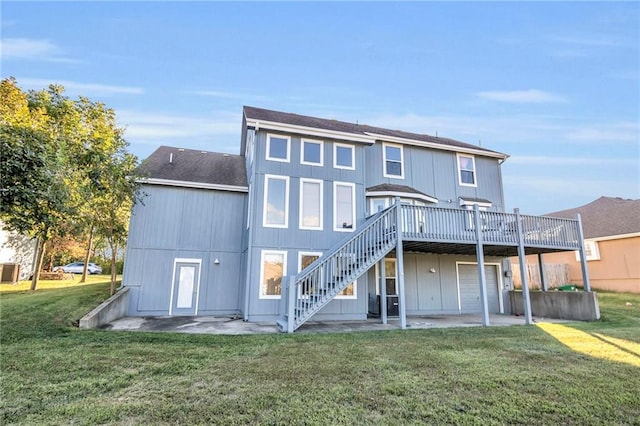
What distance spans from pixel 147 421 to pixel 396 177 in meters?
12.1

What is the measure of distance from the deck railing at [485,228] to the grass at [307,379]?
3.56m

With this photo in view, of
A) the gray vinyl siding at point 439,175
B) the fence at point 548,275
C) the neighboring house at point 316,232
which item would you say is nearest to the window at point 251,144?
the neighboring house at point 316,232

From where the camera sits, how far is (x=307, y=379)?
4.44 m

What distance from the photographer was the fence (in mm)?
18408

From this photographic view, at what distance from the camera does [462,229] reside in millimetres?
10531

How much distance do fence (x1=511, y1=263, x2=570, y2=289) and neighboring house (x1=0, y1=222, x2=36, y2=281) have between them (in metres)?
28.4

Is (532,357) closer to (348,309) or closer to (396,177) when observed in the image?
(348,309)

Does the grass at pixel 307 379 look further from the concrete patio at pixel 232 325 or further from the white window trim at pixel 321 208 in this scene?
the white window trim at pixel 321 208

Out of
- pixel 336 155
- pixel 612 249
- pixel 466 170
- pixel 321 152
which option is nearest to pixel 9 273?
pixel 321 152

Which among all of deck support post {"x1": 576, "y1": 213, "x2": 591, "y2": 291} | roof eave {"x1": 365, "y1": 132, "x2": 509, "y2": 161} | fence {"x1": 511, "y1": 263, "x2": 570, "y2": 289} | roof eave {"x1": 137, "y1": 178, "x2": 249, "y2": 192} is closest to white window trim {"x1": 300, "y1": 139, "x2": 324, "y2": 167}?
roof eave {"x1": 365, "y1": 132, "x2": 509, "y2": 161}

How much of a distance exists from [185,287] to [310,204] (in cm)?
566

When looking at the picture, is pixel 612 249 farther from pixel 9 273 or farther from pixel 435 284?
pixel 9 273

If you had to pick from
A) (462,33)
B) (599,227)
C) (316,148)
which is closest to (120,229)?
(316,148)

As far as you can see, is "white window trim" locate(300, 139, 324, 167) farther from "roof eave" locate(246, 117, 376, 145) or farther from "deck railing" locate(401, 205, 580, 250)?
"deck railing" locate(401, 205, 580, 250)
